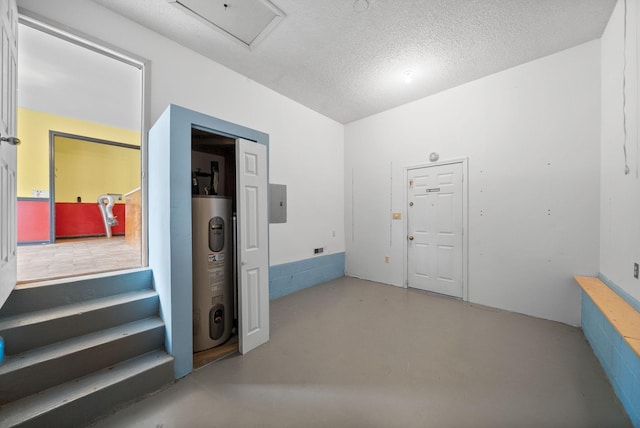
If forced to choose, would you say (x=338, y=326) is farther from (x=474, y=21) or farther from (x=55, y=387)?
(x=474, y=21)

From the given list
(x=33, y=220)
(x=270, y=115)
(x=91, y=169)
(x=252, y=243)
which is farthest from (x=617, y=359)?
(x=91, y=169)

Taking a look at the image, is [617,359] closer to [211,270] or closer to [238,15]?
[211,270]

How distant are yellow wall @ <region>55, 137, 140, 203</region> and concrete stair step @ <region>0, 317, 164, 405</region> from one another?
5504 millimetres

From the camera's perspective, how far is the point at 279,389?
168 centimetres

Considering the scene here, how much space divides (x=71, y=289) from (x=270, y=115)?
2970 mm

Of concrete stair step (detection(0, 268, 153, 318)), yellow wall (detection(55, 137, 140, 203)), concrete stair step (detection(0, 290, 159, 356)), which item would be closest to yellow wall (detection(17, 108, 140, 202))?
yellow wall (detection(55, 137, 140, 203))

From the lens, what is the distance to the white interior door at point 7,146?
132 cm

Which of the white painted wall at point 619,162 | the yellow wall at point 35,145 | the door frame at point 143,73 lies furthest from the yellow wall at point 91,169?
the white painted wall at point 619,162

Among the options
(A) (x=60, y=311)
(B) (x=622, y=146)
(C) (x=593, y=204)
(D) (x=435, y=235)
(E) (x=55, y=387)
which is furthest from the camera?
(D) (x=435, y=235)

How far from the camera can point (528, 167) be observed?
2.86 meters

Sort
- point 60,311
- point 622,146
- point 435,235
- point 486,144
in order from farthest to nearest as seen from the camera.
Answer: point 435,235, point 486,144, point 622,146, point 60,311

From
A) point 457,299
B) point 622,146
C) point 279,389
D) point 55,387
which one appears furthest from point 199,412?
point 622,146

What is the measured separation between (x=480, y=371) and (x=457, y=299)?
171 cm

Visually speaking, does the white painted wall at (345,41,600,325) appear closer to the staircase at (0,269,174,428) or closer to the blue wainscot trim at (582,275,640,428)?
the blue wainscot trim at (582,275,640,428)
